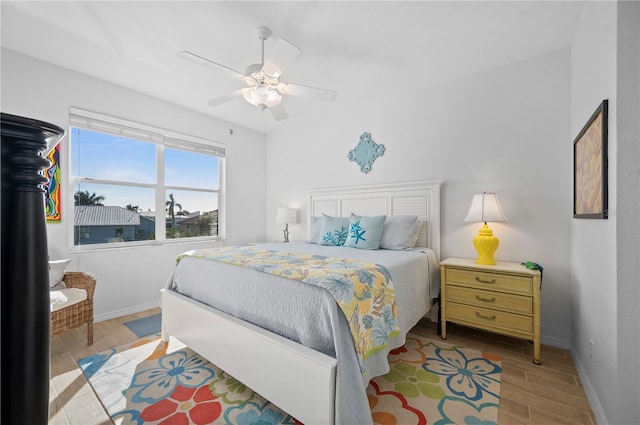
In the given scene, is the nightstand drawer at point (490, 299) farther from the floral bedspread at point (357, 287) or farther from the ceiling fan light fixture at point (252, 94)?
the ceiling fan light fixture at point (252, 94)

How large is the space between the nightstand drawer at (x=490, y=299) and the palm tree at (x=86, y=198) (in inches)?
147

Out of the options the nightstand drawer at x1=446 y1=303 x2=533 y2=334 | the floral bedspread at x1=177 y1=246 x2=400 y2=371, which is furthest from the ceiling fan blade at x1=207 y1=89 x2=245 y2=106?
the nightstand drawer at x1=446 y1=303 x2=533 y2=334

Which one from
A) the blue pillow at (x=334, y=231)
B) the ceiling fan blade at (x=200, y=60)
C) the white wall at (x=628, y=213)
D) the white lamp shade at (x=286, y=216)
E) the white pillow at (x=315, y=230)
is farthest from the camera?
the white lamp shade at (x=286, y=216)

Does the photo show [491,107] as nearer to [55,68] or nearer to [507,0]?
[507,0]

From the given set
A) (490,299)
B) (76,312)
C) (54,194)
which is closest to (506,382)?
(490,299)

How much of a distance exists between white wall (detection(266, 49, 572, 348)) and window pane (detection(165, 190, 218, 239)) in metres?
2.11

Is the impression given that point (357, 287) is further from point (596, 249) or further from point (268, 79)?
point (268, 79)

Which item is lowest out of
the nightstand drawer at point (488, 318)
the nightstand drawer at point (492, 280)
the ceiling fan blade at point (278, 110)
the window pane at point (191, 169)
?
the nightstand drawer at point (488, 318)

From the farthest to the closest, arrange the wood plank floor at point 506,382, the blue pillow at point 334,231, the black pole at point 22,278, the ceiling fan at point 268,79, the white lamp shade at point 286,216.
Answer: the white lamp shade at point 286,216 → the blue pillow at point 334,231 → the ceiling fan at point 268,79 → the wood plank floor at point 506,382 → the black pole at point 22,278

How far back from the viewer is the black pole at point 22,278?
486mm

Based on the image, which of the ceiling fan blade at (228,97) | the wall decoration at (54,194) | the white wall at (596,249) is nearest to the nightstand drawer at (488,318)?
the white wall at (596,249)

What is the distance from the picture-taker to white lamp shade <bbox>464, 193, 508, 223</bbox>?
2.50 m

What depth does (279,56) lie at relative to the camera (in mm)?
1990

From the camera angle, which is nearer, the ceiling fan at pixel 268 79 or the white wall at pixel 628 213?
the white wall at pixel 628 213
